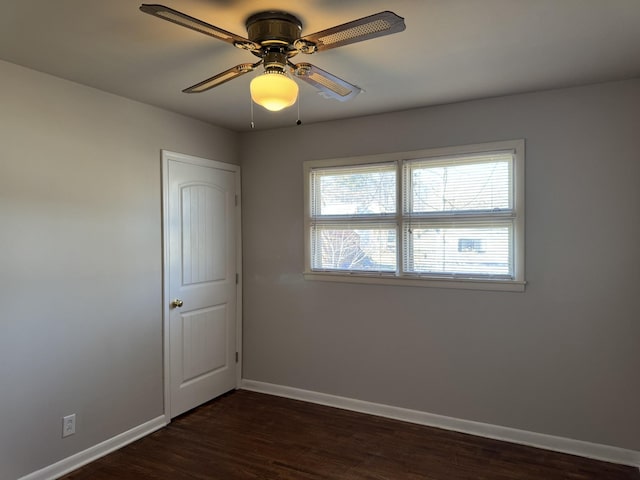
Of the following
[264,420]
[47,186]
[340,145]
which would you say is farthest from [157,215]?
[264,420]

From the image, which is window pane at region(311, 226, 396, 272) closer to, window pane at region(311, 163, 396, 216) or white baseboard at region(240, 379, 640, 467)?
window pane at region(311, 163, 396, 216)

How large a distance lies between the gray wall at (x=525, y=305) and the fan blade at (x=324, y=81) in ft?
4.42

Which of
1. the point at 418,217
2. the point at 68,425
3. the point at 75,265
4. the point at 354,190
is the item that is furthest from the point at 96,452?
the point at 418,217

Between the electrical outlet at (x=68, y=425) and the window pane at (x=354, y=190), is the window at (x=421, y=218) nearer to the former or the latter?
the window pane at (x=354, y=190)

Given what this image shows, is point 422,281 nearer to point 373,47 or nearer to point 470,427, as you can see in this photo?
point 470,427

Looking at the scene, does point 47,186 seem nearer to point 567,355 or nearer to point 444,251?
point 444,251

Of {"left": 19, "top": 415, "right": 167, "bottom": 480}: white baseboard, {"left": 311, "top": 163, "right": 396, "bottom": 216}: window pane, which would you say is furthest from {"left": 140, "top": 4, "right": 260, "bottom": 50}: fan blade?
{"left": 19, "top": 415, "right": 167, "bottom": 480}: white baseboard

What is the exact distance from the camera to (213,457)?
2.96m

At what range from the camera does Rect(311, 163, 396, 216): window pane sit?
3566mm

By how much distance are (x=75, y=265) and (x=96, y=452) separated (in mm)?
1292

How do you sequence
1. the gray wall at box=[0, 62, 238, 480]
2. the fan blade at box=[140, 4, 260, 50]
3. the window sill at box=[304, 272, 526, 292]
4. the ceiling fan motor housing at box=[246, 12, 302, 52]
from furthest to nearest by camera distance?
the window sill at box=[304, 272, 526, 292] < the gray wall at box=[0, 62, 238, 480] < the ceiling fan motor housing at box=[246, 12, 302, 52] < the fan blade at box=[140, 4, 260, 50]

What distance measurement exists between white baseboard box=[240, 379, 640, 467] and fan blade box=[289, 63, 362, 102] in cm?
255

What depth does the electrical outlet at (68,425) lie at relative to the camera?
108 inches

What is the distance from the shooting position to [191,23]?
159 cm
